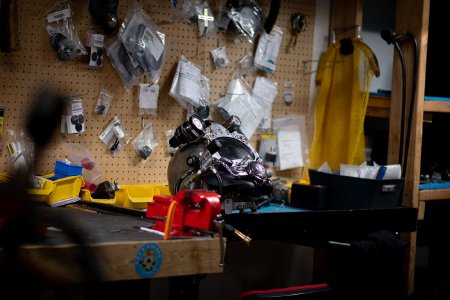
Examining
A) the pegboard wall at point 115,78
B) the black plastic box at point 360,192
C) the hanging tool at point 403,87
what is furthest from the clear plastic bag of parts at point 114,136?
the hanging tool at point 403,87

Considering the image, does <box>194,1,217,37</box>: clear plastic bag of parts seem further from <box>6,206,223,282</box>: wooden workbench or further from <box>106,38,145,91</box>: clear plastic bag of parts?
<box>6,206,223,282</box>: wooden workbench

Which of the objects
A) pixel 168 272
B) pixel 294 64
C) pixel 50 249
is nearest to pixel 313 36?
pixel 294 64

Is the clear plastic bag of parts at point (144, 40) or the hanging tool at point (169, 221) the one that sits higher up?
the clear plastic bag of parts at point (144, 40)

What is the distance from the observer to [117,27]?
214 cm

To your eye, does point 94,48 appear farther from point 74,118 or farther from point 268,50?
point 268,50

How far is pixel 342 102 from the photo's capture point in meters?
2.51

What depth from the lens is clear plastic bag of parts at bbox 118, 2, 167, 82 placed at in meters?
2.12

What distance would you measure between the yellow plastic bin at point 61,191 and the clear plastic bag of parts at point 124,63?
1.58 ft

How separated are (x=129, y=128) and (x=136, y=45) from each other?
0.32 meters

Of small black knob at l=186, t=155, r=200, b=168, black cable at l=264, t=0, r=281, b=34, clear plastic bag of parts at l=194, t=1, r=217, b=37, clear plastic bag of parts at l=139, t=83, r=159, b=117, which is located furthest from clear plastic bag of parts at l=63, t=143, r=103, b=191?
black cable at l=264, t=0, r=281, b=34

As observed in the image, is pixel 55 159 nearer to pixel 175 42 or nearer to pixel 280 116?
pixel 175 42

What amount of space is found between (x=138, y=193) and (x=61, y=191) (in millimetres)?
307

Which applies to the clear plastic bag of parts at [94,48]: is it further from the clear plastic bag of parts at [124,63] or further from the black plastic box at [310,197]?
the black plastic box at [310,197]

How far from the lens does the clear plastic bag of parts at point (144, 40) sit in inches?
83.4
